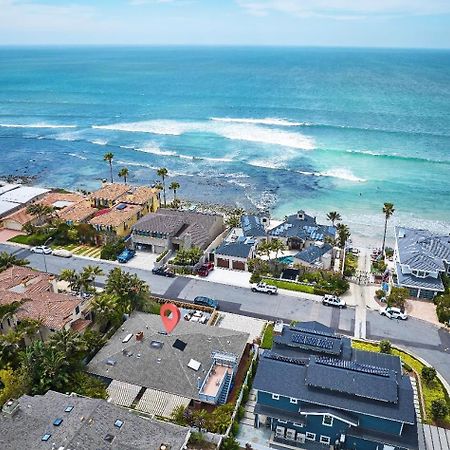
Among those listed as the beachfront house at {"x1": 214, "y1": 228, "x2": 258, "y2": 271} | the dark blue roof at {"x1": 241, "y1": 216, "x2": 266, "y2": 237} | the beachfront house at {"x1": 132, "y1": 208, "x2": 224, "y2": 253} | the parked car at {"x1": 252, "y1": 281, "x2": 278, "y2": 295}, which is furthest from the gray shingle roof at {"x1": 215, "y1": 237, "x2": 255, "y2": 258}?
the parked car at {"x1": 252, "y1": 281, "x2": 278, "y2": 295}

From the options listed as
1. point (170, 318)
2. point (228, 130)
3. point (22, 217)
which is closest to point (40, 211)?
point (22, 217)

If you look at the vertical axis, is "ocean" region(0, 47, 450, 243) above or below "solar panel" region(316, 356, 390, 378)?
below

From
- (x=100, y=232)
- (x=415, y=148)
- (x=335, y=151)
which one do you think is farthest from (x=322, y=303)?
(x=415, y=148)

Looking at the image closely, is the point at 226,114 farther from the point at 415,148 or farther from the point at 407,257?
the point at 407,257

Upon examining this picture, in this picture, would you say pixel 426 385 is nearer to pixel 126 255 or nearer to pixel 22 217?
pixel 126 255

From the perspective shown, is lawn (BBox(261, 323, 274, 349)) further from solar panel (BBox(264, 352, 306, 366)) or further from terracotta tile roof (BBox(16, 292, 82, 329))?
terracotta tile roof (BBox(16, 292, 82, 329))
